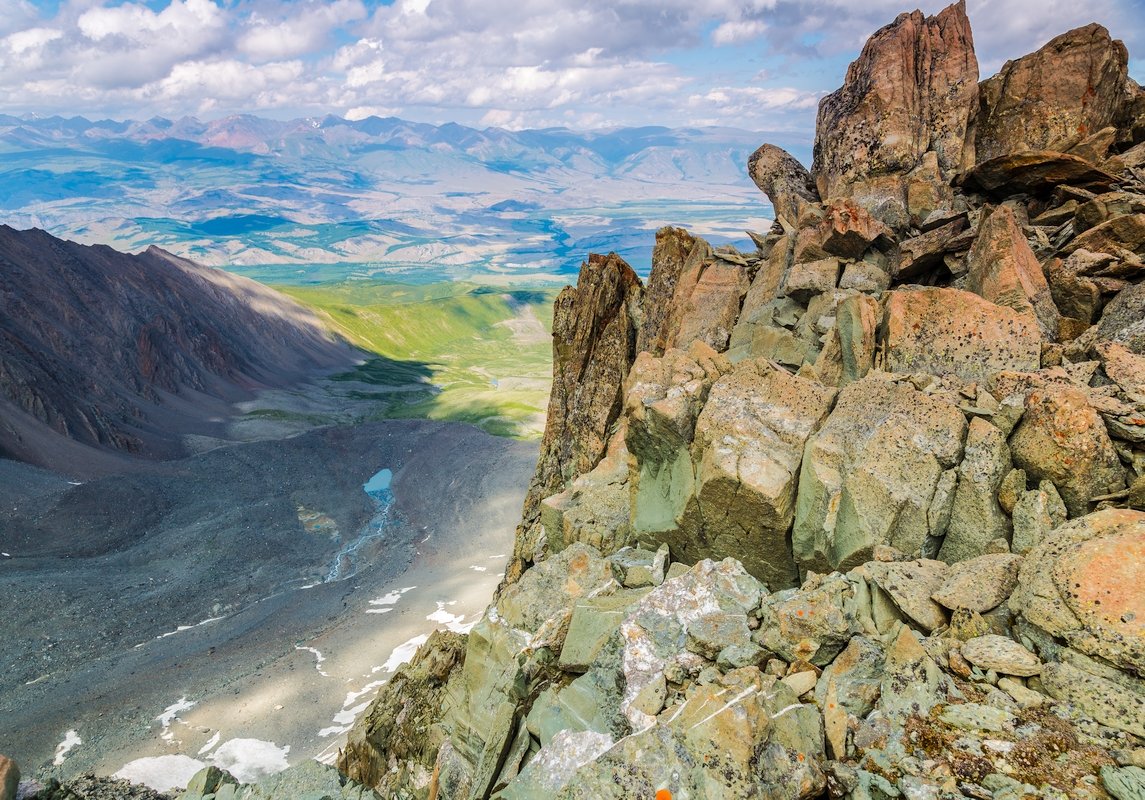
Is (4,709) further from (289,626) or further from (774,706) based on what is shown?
(774,706)

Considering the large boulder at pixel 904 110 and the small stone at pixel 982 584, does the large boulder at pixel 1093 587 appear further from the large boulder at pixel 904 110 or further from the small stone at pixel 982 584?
the large boulder at pixel 904 110

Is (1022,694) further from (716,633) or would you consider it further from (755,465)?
→ (755,465)

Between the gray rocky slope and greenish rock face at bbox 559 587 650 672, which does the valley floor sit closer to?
the gray rocky slope

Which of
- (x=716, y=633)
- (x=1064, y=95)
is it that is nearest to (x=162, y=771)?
(x=716, y=633)

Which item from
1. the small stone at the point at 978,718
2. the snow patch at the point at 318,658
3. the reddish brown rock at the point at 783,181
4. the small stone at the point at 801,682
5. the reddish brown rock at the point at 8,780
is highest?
the reddish brown rock at the point at 783,181

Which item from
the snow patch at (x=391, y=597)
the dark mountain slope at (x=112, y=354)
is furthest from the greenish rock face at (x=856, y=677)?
the dark mountain slope at (x=112, y=354)

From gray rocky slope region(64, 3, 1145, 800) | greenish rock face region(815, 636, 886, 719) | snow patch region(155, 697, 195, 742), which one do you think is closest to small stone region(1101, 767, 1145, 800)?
gray rocky slope region(64, 3, 1145, 800)
